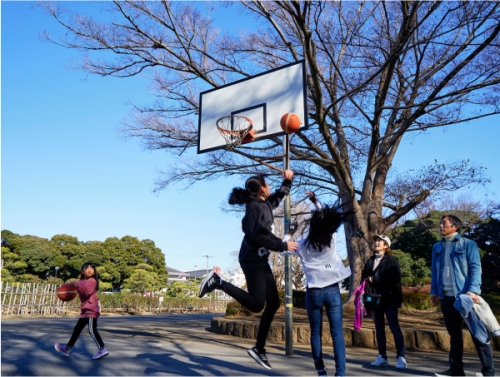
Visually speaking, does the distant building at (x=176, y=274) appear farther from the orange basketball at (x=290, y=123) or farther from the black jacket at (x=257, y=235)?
the black jacket at (x=257, y=235)

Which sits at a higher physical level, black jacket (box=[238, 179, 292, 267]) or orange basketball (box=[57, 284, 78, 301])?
black jacket (box=[238, 179, 292, 267])

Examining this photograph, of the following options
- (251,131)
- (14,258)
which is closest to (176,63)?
(251,131)

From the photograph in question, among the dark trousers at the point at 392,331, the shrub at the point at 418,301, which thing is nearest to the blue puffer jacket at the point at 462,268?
the dark trousers at the point at 392,331

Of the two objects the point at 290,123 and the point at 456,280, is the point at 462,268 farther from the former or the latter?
the point at 290,123

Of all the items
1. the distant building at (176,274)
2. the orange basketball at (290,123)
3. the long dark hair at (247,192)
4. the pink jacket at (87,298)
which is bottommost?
the pink jacket at (87,298)

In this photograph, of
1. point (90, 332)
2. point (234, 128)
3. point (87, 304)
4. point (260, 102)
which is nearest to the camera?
point (90, 332)

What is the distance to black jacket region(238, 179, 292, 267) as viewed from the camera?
13.5 ft

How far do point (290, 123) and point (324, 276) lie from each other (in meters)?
3.42

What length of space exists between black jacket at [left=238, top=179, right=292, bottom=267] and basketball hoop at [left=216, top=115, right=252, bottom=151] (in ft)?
11.3

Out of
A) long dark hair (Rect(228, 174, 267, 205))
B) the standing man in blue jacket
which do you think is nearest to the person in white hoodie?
long dark hair (Rect(228, 174, 267, 205))

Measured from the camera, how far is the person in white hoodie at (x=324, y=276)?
394cm

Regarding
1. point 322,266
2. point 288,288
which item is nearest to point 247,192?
point 322,266

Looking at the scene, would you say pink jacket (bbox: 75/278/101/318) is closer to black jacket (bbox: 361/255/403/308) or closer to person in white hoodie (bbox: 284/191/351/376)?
person in white hoodie (bbox: 284/191/351/376)

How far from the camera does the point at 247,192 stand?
455 cm
